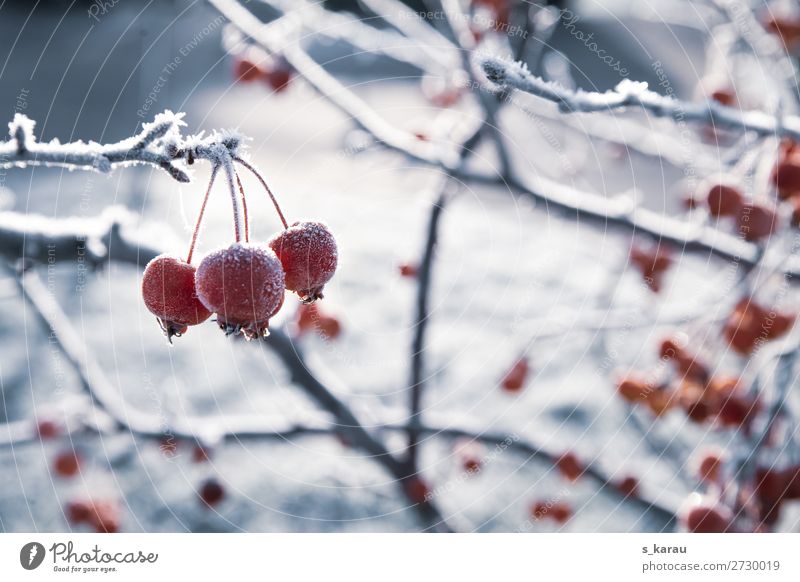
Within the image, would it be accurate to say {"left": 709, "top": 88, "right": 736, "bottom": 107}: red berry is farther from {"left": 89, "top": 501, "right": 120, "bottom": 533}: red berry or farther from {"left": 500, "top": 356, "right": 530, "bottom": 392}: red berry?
Answer: {"left": 89, "top": 501, "right": 120, "bottom": 533}: red berry

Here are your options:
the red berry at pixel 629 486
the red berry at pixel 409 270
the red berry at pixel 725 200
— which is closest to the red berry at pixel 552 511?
the red berry at pixel 629 486

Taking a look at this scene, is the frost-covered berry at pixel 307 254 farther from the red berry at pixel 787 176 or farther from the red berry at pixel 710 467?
the red berry at pixel 710 467

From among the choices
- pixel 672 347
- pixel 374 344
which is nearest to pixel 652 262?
pixel 672 347

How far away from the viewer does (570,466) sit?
4.68 feet

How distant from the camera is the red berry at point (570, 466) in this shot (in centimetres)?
142

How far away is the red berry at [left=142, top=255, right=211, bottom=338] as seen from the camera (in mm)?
515

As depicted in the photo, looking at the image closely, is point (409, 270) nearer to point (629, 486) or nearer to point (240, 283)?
point (629, 486)

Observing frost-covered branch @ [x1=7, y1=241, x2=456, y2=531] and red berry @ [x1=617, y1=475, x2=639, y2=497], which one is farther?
red berry @ [x1=617, y1=475, x2=639, y2=497]

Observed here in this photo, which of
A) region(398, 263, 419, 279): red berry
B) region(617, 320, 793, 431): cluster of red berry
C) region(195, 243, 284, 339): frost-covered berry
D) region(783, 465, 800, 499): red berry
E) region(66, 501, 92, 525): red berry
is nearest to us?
region(195, 243, 284, 339): frost-covered berry

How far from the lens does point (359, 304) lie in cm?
247

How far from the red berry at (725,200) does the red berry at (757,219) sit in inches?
0.4

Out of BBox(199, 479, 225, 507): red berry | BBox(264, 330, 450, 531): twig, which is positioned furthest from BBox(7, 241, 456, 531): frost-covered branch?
BBox(199, 479, 225, 507): red berry

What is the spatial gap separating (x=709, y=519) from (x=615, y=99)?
65cm

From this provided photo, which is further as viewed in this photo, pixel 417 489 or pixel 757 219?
pixel 417 489
